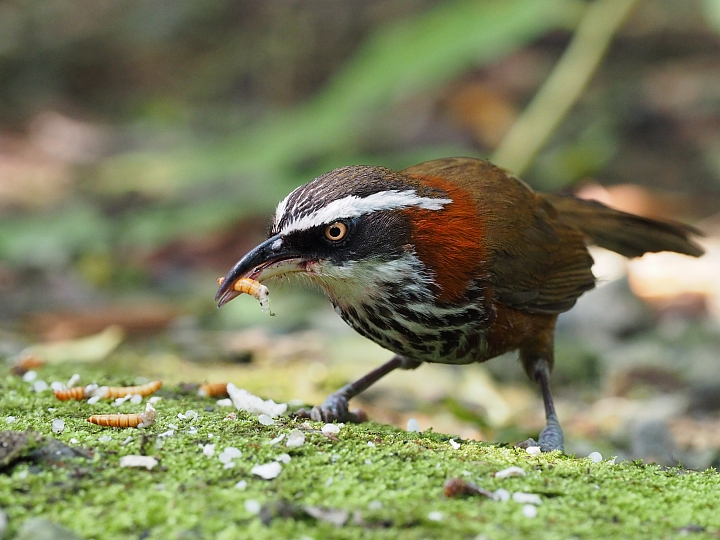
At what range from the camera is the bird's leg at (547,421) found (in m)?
4.21

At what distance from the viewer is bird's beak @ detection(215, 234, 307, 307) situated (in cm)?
377

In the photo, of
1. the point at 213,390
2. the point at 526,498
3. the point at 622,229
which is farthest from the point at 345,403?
the point at 622,229

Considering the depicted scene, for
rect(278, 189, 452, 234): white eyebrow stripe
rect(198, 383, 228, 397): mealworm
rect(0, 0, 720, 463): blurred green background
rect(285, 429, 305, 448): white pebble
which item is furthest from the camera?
rect(0, 0, 720, 463): blurred green background

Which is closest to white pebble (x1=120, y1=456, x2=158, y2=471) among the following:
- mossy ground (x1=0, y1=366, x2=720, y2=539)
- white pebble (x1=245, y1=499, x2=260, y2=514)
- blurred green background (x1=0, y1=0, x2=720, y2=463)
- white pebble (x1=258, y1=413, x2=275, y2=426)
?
mossy ground (x1=0, y1=366, x2=720, y2=539)

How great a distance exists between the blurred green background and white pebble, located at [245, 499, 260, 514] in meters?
2.70

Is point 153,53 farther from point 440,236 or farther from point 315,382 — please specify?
point 440,236

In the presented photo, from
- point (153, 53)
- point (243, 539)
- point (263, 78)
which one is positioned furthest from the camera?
point (153, 53)

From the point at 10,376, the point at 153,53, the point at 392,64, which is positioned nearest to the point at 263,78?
the point at 153,53

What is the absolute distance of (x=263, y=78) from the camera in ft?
51.6

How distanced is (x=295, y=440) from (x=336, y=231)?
104 centimetres

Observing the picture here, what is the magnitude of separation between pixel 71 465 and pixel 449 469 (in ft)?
3.83

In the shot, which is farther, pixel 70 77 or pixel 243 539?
pixel 70 77

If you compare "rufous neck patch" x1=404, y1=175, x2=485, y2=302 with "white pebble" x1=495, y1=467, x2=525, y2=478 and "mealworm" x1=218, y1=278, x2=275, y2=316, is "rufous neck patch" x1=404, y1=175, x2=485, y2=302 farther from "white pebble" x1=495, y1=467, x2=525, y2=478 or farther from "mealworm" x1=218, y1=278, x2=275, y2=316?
"white pebble" x1=495, y1=467, x2=525, y2=478

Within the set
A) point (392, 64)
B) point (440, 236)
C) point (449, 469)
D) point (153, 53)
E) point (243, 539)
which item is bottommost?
point (243, 539)
